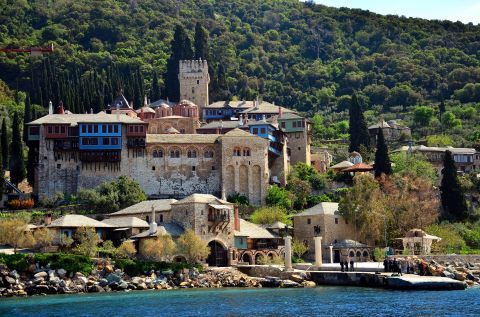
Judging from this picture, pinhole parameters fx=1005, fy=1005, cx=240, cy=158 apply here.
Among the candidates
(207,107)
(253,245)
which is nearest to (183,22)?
(207,107)

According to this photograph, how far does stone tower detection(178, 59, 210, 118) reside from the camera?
122 metres

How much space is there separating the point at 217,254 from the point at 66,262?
1394cm

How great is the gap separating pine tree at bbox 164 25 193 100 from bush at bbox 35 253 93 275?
179 ft

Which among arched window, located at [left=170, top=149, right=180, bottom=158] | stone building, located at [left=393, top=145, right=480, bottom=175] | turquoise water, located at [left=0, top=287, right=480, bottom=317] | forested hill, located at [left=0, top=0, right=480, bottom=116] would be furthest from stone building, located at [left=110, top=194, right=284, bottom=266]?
forested hill, located at [left=0, top=0, right=480, bottom=116]

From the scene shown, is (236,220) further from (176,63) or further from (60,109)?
(176,63)

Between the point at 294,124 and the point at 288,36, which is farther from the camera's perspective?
the point at 288,36

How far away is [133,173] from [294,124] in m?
20.8

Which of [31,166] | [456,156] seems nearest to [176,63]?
[31,166]

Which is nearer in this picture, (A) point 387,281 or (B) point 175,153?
(A) point 387,281

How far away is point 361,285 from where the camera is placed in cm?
6969

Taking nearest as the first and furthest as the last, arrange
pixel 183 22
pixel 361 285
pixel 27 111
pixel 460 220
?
1. pixel 361 285
2. pixel 460 220
3. pixel 27 111
4. pixel 183 22

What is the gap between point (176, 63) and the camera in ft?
410

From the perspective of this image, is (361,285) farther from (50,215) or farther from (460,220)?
(50,215)

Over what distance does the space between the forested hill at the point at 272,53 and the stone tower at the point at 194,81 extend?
409 centimetres
